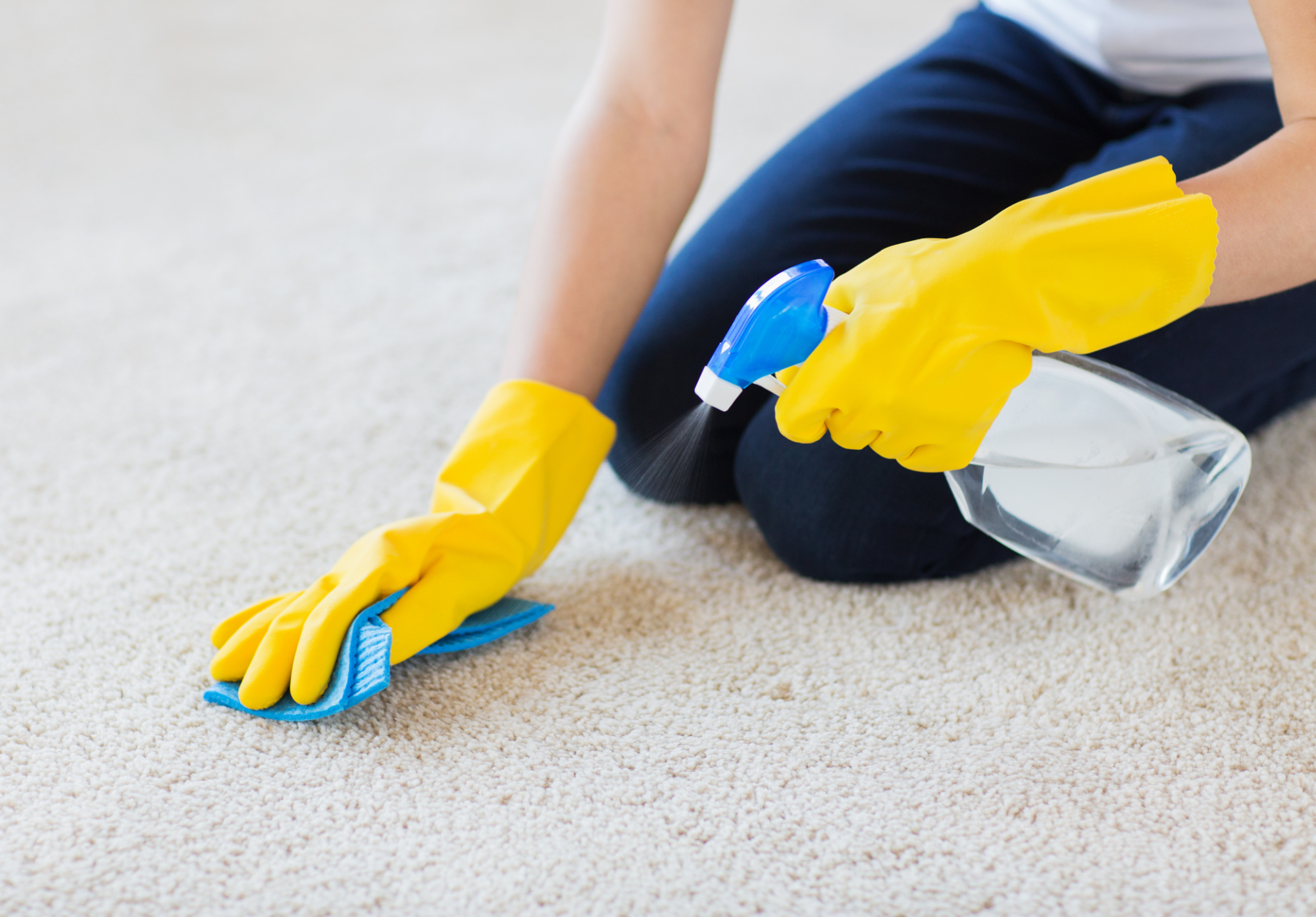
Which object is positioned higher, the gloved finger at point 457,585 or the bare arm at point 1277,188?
the bare arm at point 1277,188

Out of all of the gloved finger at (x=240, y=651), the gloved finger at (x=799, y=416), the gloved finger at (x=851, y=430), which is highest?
the gloved finger at (x=799, y=416)

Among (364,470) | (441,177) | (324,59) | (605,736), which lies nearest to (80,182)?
(441,177)

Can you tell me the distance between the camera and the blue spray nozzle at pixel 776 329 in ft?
2.03

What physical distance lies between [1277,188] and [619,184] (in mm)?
506

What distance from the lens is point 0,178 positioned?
1676 millimetres

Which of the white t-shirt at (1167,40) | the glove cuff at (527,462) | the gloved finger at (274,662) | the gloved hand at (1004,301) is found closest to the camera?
the gloved hand at (1004,301)

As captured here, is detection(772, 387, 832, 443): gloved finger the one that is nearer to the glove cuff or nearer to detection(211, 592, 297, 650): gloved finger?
the glove cuff

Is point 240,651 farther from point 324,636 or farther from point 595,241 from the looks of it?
point 595,241

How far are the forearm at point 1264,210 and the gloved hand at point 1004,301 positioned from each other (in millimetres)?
34

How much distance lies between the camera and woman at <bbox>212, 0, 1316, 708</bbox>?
2.06 feet

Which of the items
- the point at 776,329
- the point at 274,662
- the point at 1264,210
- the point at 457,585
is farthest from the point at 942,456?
the point at 274,662

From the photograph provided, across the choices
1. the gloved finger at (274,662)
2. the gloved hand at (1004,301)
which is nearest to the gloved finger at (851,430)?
the gloved hand at (1004,301)

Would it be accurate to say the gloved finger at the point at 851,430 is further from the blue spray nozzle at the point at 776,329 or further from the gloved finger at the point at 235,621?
the gloved finger at the point at 235,621

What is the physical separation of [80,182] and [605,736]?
1.43m
